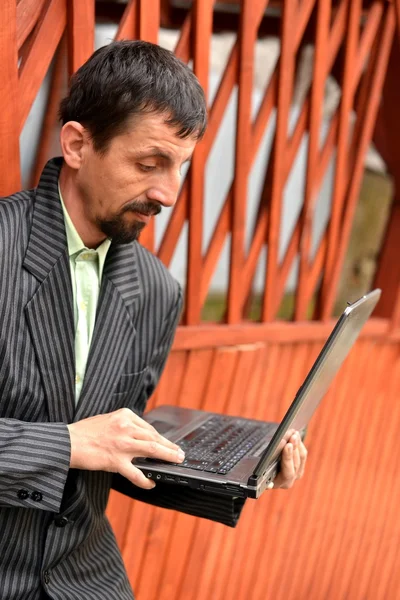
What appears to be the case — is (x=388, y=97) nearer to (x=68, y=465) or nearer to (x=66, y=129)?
(x=66, y=129)

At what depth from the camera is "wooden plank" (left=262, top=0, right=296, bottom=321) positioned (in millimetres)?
2475

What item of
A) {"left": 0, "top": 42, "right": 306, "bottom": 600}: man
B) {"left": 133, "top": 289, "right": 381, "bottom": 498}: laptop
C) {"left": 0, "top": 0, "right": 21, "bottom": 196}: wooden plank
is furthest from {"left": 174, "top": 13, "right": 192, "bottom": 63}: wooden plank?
{"left": 133, "top": 289, "right": 381, "bottom": 498}: laptop

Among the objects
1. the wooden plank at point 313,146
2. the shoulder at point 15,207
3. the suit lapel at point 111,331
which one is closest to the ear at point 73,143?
the shoulder at point 15,207

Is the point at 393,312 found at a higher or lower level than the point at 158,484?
higher

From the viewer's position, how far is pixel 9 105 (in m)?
1.70

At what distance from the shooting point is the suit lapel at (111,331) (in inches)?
61.0

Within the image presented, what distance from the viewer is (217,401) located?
2.56 metres

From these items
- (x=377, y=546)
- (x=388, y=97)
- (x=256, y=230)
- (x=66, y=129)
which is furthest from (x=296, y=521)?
(x=66, y=129)

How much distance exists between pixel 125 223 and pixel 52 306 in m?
0.21

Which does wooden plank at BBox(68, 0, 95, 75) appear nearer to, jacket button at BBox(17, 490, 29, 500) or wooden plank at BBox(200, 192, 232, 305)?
wooden plank at BBox(200, 192, 232, 305)

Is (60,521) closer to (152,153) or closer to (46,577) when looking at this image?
(46,577)

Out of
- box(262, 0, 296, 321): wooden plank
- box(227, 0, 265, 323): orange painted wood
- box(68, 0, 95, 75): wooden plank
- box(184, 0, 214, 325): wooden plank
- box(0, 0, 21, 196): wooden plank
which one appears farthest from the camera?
box(262, 0, 296, 321): wooden plank

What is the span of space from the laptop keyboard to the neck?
0.44m

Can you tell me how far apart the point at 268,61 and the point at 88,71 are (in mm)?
4882
